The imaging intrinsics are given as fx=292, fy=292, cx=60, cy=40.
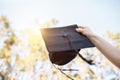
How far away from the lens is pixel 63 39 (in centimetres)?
170

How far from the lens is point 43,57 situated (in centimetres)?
1097

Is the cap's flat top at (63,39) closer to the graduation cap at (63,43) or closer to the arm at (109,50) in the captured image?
the graduation cap at (63,43)

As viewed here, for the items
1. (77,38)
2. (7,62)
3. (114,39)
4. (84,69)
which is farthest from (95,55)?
(77,38)

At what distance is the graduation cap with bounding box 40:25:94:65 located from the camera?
5.35 ft

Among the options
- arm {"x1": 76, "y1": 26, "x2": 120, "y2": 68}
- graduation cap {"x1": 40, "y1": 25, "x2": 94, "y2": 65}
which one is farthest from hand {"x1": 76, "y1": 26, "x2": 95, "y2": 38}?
graduation cap {"x1": 40, "y1": 25, "x2": 94, "y2": 65}

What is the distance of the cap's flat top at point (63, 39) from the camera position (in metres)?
1.65

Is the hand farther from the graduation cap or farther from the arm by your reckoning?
the graduation cap

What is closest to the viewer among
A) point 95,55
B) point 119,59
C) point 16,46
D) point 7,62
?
point 119,59

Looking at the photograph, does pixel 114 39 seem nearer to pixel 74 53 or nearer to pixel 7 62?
pixel 7 62

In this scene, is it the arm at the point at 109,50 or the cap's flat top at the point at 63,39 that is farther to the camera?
the cap's flat top at the point at 63,39

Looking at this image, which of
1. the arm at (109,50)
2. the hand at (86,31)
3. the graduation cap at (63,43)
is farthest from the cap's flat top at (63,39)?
the arm at (109,50)

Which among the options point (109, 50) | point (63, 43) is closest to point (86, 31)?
point (109, 50)

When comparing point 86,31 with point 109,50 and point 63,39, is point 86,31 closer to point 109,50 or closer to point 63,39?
point 109,50

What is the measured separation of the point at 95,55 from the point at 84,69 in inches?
29.9
